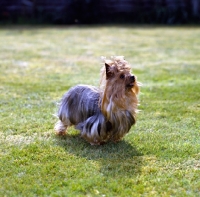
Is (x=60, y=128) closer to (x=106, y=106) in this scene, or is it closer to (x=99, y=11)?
(x=106, y=106)

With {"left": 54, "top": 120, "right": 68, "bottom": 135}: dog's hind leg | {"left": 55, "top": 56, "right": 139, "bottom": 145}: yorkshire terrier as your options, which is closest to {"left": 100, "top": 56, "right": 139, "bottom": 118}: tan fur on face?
{"left": 55, "top": 56, "right": 139, "bottom": 145}: yorkshire terrier

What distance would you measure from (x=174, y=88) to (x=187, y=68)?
1.95 metres

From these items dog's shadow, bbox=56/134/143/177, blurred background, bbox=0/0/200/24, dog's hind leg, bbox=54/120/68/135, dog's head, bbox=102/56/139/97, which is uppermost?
blurred background, bbox=0/0/200/24

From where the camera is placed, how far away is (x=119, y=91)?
4867mm

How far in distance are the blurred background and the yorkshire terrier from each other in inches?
546

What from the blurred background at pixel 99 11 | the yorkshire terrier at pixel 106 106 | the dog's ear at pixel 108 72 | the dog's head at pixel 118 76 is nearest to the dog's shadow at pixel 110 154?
the yorkshire terrier at pixel 106 106

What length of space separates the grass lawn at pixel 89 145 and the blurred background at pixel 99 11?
7103 mm

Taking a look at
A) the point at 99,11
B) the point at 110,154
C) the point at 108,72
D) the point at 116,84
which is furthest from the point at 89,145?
the point at 99,11

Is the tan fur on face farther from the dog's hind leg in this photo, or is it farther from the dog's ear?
the dog's hind leg

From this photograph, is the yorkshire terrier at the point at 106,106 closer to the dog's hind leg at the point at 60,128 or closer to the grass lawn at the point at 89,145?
the dog's hind leg at the point at 60,128

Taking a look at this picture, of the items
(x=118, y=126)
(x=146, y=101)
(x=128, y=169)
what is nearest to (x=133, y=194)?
(x=128, y=169)

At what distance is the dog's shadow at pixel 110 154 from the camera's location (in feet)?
14.8

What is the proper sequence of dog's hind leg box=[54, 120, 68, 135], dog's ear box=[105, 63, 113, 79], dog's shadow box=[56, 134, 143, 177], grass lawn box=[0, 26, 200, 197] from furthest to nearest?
dog's hind leg box=[54, 120, 68, 135] → dog's ear box=[105, 63, 113, 79] → dog's shadow box=[56, 134, 143, 177] → grass lawn box=[0, 26, 200, 197]

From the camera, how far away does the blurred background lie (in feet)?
62.3
